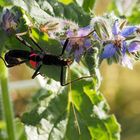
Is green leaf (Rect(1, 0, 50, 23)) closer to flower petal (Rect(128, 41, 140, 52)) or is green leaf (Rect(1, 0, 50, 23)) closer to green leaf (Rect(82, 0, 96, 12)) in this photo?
flower petal (Rect(128, 41, 140, 52))

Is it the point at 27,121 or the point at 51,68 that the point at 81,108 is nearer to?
the point at 27,121

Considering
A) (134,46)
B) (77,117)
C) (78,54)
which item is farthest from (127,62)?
(77,117)

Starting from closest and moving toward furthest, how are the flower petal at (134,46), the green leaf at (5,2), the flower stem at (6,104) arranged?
the green leaf at (5,2)
the flower petal at (134,46)
the flower stem at (6,104)

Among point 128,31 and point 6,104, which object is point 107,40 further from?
point 6,104

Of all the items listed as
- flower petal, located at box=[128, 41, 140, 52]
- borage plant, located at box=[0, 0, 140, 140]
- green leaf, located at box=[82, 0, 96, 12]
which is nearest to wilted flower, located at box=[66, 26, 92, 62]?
borage plant, located at box=[0, 0, 140, 140]

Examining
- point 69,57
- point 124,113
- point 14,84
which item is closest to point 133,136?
point 124,113

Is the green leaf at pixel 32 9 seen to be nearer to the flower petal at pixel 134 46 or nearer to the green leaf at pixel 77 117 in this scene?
the flower petal at pixel 134 46

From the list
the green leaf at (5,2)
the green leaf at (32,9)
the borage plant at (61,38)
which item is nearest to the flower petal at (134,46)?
the borage plant at (61,38)
